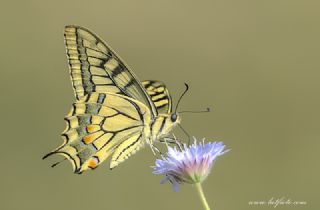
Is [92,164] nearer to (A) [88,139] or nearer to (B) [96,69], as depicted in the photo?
(A) [88,139]

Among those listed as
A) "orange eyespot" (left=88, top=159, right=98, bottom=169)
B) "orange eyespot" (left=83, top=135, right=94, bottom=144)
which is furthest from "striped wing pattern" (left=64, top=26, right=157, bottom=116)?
"orange eyespot" (left=88, top=159, right=98, bottom=169)

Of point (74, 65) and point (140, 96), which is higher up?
point (74, 65)

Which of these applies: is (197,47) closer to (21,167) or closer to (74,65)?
(21,167)

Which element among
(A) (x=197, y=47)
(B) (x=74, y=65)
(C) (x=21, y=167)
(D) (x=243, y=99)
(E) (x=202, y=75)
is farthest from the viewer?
(A) (x=197, y=47)

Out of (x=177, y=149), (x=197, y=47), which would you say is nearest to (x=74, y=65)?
(x=177, y=149)

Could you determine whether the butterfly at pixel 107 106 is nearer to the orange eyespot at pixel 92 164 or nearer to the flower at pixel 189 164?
the orange eyespot at pixel 92 164

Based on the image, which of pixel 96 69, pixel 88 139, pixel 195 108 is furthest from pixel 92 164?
pixel 195 108

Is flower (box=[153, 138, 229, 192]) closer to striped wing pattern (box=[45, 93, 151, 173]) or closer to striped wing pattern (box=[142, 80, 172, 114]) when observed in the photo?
striped wing pattern (box=[45, 93, 151, 173])
